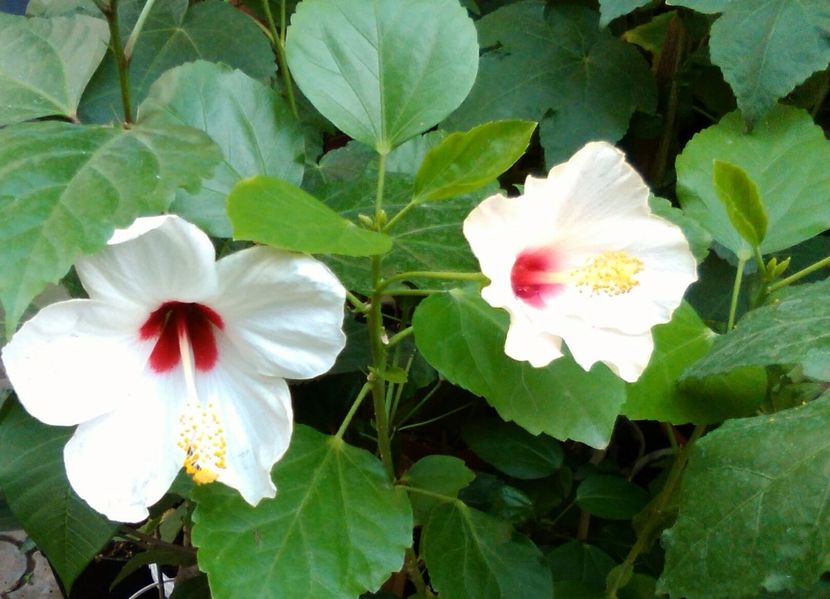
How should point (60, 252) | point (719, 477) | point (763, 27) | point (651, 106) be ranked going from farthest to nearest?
point (651, 106)
point (763, 27)
point (719, 477)
point (60, 252)

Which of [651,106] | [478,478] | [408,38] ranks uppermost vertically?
[408,38]

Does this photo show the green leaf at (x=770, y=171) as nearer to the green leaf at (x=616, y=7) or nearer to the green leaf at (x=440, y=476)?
the green leaf at (x=616, y=7)

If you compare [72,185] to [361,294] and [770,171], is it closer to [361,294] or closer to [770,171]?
[361,294]

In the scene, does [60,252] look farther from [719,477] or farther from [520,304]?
[719,477]

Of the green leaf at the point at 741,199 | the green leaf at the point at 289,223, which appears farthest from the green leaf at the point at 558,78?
the green leaf at the point at 289,223

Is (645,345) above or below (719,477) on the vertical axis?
above

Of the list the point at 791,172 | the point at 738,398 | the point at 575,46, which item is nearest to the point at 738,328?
the point at 738,398
